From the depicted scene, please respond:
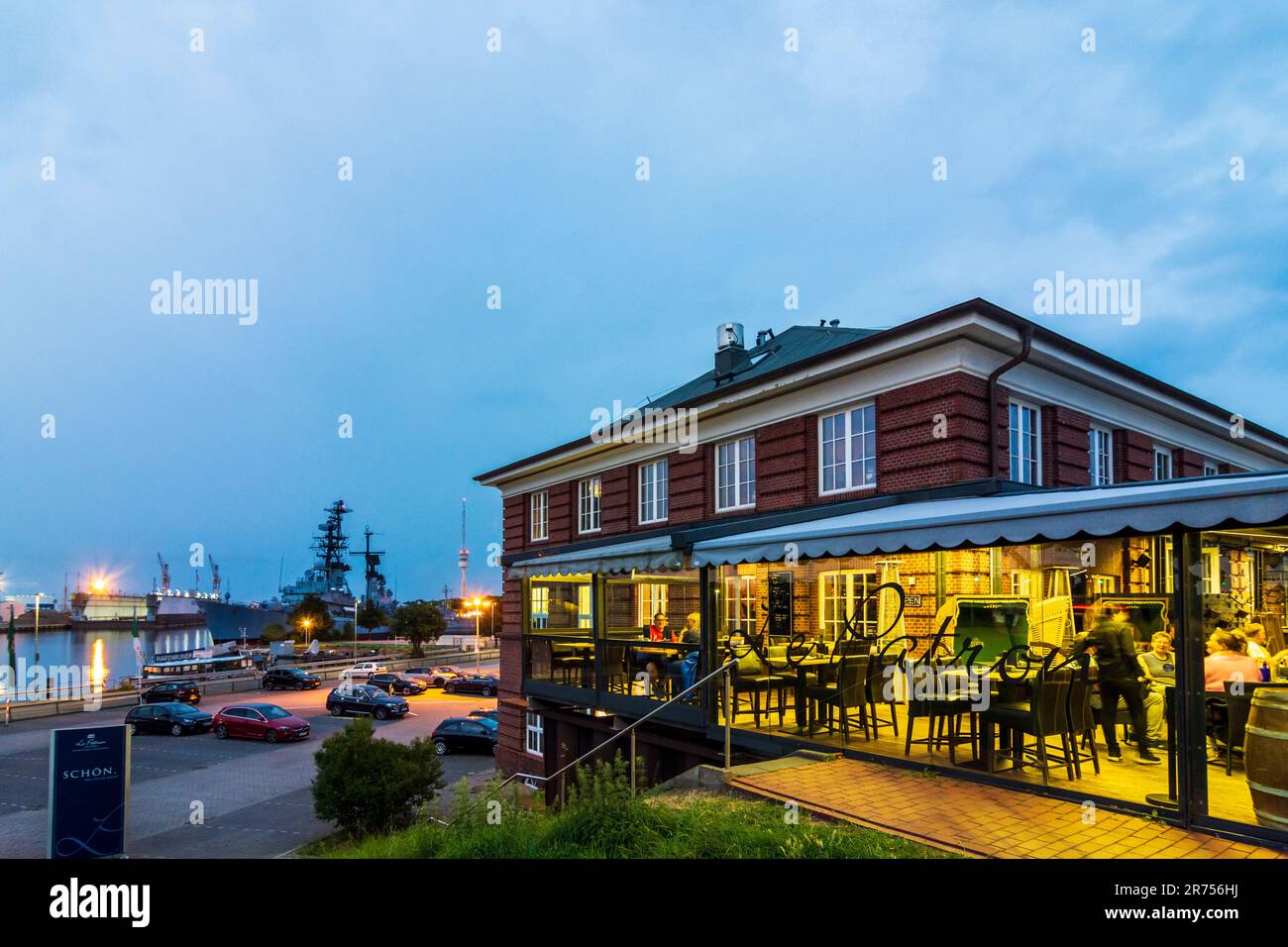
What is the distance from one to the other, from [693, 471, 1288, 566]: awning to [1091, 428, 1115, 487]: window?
7.52m

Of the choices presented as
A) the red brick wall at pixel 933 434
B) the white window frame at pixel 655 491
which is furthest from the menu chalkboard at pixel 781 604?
the white window frame at pixel 655 491

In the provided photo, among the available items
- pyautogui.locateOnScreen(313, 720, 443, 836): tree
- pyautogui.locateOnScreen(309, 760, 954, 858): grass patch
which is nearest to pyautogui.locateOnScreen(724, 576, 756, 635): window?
pyautogui.locateOnScreen(313, 720, 443, 836): tree

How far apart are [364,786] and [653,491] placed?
32.4 ft

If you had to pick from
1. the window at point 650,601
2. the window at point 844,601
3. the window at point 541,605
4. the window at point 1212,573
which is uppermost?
the window at point 1212,573

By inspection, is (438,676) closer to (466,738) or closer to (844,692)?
(466,738)

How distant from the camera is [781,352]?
70.1ft

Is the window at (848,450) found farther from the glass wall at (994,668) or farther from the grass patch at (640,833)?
the grass patch at (640,833)

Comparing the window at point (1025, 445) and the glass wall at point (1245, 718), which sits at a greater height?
the window at point (1025, 445)

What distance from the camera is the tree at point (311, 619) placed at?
283 feet

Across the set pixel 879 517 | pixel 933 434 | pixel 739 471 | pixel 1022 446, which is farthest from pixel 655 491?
pixel 879 517

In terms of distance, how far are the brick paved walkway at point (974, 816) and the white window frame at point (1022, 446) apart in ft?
23.8

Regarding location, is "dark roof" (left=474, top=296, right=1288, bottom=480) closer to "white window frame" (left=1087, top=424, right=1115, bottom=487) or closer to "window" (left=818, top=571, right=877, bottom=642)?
"white window frame" (left=1087, top=424, right=1115, bottom=487)

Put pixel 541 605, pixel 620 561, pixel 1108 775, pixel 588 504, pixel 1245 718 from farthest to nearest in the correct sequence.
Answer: pixel 541 605, pixel 588 504, pixel 620 561, pixel 1108 775, pixel 1245 718

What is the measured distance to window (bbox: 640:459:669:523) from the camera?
20016 millimetres
